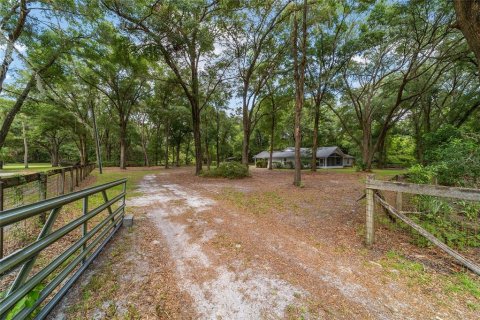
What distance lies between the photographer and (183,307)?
7.09ft

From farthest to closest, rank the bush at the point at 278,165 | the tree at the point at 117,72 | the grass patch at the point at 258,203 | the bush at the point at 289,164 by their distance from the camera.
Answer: the bush at the point at 289,164, the bush at the point at 278,165, the tree at the point at 117,72, the grass patch at the point at 258,203

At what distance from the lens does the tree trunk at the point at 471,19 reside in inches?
140

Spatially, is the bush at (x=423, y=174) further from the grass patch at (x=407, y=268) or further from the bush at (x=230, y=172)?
the bush at (x=230, y=172)

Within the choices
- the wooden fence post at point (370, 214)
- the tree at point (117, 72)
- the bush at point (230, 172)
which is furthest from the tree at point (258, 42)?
the wooden fence post at point (370, 214)

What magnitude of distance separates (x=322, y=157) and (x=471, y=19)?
2932 centimetres

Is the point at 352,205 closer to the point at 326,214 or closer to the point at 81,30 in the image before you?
the point at 326,214

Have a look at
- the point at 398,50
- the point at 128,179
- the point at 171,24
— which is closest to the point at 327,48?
the point at 398,50

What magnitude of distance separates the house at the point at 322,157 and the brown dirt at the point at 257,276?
27.8 meters

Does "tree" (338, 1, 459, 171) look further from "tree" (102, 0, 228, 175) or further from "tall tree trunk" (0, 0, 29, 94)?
"tall tree trunk" (0, 0, 29, 94)

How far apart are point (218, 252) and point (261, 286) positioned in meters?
1.06

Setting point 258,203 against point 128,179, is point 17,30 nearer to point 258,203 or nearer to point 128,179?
point 128,179

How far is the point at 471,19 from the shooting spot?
361 centimetres

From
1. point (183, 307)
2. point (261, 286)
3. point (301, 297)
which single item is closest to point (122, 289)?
point (183, 307)

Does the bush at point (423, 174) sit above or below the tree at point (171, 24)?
below
